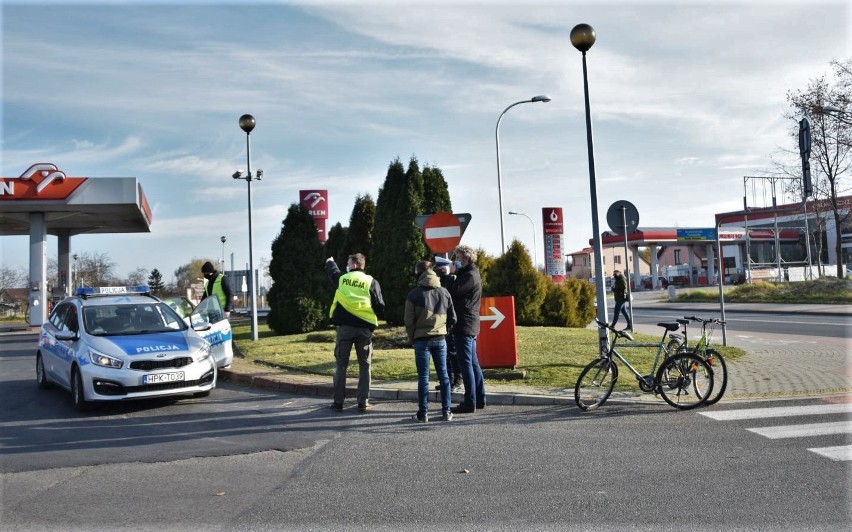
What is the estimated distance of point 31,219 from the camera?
3052 centimetres

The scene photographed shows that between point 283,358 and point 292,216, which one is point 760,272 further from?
point 283,358

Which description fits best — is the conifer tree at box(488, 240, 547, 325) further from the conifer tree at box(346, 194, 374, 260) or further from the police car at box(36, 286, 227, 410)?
the conifer tree at box(346, 194, 374, 260)

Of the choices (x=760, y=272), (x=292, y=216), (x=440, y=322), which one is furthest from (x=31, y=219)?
(x=760, y=272)

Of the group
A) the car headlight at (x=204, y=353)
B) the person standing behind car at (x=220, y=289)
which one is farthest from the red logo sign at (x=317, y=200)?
the car headlight at (x=204, y=353)

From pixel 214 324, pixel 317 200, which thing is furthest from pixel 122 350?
pixel 317 200

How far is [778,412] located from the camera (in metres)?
8.11

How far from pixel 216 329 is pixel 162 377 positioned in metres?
2.64

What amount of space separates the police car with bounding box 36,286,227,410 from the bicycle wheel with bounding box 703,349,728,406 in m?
6.51

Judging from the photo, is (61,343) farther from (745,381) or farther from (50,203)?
(50,203)

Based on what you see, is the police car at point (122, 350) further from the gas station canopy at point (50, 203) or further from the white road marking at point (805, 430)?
the gas station canopy at point (50, 203)

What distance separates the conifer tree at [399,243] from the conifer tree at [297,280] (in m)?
1.84

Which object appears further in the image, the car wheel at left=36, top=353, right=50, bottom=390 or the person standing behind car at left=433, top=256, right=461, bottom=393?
the car wheel at left=36, top=353, right=50, bottom=390

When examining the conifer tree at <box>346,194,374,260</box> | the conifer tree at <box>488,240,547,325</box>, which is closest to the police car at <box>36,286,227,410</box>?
the conifer tree at <box>488,240,547,325</box>

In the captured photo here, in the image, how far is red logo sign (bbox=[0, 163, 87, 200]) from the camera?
28.2m
